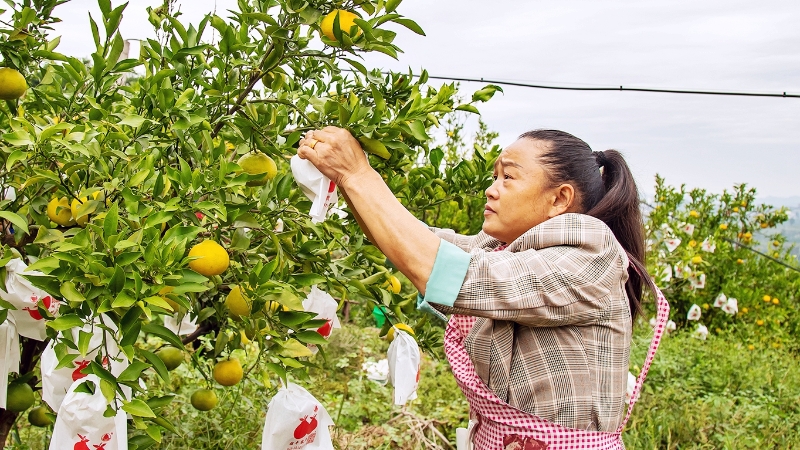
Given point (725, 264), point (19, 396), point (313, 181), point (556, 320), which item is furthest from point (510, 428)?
point (725, 264)

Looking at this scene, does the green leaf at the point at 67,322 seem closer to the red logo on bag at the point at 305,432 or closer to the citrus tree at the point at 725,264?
the red logo on bag at the point at 305,432

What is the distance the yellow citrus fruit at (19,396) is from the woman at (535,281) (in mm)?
941

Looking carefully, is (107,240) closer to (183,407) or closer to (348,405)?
(183,407)

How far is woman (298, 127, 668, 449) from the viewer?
1.31 m

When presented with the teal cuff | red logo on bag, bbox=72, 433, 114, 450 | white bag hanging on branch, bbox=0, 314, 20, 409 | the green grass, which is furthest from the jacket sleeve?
the green grass

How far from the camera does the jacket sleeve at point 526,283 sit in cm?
129

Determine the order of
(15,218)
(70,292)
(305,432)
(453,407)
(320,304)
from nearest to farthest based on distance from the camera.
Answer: (70,292)
(15,218)
(305,432)
(320,304)
(453,407)

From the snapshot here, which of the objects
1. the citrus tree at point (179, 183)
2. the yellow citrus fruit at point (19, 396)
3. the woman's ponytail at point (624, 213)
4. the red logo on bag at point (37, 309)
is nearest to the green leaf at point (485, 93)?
the citrus tree at point (179, 183)

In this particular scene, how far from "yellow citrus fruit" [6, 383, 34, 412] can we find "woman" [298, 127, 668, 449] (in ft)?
3.09

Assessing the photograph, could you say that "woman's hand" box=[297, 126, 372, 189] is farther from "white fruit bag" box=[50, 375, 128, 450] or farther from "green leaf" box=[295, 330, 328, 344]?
"white fruit bag" box=[50, 375, 128, 450]

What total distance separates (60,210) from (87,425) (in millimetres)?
474

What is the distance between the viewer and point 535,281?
1.31 metres

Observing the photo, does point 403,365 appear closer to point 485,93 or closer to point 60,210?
point 485,93

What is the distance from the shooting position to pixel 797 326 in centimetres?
568
